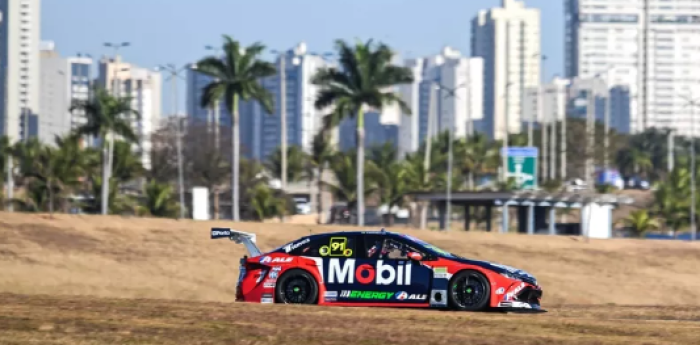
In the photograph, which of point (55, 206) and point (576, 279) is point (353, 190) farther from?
point (576, 279)

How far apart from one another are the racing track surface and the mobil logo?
2.84 ft

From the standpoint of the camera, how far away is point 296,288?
727 inches

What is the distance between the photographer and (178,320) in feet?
49.3

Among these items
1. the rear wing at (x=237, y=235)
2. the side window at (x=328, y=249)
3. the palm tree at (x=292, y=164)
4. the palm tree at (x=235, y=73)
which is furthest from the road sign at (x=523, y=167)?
the side window at (x=328, y=249)

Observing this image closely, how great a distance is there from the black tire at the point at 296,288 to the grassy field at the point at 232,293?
0.93 metres

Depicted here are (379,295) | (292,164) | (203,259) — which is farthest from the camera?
(292,164)

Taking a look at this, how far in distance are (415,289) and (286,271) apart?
5.77 ft

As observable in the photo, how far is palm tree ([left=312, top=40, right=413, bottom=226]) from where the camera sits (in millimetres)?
61875

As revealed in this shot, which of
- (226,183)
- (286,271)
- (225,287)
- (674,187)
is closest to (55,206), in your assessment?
(226,183)

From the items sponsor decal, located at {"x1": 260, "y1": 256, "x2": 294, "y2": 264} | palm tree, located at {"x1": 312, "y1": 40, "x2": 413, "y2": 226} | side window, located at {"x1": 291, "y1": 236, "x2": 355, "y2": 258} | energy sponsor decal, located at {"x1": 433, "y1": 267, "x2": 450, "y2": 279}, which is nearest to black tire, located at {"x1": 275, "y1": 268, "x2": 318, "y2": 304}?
sponsor decal, located at {"x1": 260, "y1": 256, "x2": 294, "y2": 264}

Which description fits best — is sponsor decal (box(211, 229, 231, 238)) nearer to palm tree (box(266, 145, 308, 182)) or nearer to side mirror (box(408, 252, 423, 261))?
side mirror (box(408, 252, 423, 261))

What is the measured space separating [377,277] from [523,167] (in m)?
53.1

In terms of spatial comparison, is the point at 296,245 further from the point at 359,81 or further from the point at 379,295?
the point at 359,81

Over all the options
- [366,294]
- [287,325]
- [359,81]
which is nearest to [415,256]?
[366,294]
